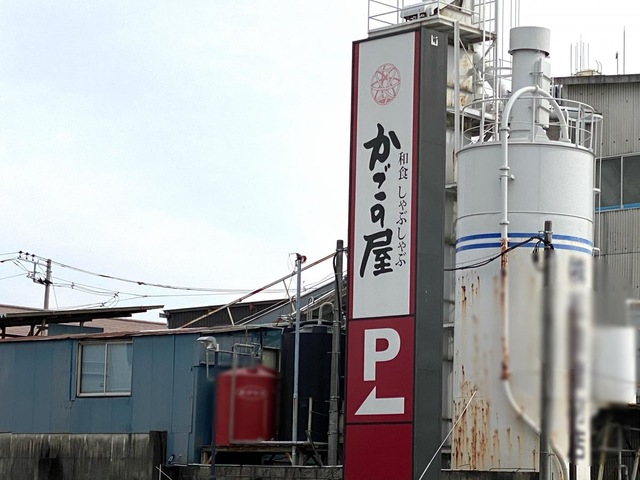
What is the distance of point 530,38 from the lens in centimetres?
3647

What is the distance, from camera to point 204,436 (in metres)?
39.9

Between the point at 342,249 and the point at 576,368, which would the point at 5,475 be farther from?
the point at 576,368

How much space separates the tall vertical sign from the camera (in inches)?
1383

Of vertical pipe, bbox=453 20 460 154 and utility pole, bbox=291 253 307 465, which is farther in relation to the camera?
utility pole, bbox=291 253 307 465

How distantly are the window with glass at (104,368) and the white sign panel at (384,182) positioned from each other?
31.1 feet

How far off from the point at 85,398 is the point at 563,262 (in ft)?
114

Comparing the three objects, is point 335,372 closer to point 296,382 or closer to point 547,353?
point 296,382

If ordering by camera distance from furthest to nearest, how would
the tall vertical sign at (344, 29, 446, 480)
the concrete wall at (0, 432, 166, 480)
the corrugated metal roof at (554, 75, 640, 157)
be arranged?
1. the corrugated metal roof at (554, 75, 640, 157)
2. the concrete wall at (0, 432, 166, 480)
3. the tall vertical sign at (344, 29, 446, 480)

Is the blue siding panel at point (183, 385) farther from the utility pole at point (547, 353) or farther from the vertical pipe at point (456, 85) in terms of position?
the utility pole at point (547, 353)

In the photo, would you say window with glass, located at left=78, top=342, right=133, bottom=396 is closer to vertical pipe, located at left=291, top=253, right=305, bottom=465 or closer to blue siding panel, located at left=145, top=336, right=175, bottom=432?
blue siding panel, located at left=145, top=336, right=175, bottom=432

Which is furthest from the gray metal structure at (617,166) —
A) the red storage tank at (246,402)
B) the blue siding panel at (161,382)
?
the red storage tank at (246,402)

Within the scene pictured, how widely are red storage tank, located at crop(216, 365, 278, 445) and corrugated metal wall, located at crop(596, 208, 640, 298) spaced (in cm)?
3047

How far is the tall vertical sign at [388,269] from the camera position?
3512cm

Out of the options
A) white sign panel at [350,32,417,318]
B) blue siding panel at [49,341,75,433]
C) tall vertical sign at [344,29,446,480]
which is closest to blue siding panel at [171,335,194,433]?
blue siding panel at [49,341,75,433]
